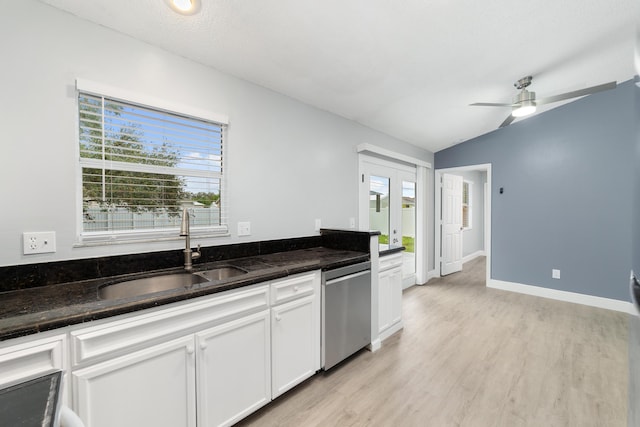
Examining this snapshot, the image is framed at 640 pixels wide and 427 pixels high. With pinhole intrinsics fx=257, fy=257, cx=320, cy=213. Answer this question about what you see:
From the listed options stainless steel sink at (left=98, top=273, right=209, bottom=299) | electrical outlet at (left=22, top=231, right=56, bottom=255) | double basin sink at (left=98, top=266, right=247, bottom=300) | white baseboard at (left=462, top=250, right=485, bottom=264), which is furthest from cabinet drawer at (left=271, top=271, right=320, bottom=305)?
white baseboard at (left=462, top=250, right=485, bottom=264)

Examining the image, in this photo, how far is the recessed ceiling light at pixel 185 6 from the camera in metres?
1.42

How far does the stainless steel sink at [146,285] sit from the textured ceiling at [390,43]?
158cm

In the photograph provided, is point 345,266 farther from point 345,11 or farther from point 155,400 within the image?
point 345,11

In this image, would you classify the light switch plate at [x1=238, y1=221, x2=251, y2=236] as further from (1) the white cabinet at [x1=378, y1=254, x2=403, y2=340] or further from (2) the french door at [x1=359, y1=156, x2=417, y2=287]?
(2) the french door at [x1=359, y1=156, x2=417, y2=287]

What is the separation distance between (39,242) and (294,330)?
61.0 inches

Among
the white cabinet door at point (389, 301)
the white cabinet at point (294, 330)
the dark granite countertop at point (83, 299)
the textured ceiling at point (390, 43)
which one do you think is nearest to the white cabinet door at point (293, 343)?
the white cabinet at point (294, 330)

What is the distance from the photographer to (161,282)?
170 cm

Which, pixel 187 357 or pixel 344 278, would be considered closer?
pixel 187 357

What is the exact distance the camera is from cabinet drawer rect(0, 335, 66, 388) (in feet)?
2.97

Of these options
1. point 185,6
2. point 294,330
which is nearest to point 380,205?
point 294,330

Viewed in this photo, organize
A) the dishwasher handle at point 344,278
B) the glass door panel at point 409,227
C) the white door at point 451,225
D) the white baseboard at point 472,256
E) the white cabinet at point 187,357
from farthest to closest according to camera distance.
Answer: the white baseboard at point 472,256
the white door at point 451,225
the glass door panel at point 409,227
the dishwasher handle at point 344,278
the white cabinet at point 187,357

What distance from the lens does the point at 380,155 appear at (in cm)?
369

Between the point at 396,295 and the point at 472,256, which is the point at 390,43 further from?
the point at 472,256

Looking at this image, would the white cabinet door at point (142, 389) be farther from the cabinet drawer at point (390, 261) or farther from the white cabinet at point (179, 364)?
the cabinet drawer at point (390, 261)
